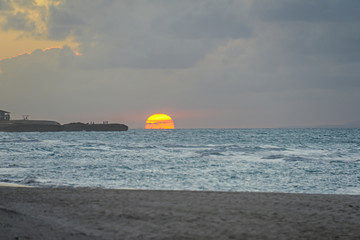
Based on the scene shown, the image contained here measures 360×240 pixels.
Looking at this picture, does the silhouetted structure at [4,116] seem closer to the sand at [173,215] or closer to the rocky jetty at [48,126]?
the rocky jetty at [48,126]

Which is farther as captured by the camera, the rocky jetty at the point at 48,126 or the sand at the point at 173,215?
the rocky jetty at the point at 48,126

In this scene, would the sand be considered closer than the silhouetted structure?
Yes

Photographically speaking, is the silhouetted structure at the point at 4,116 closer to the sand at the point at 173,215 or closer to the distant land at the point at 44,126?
the distant land at the point at 44,126

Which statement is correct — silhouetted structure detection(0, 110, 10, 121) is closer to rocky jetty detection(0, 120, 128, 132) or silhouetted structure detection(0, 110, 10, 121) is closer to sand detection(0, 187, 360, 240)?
rocky jetty detection(0, 120, 128, 132)

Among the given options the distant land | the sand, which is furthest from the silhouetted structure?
the sand

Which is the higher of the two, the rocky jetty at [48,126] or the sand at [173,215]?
the rocky jetty at [48,126]

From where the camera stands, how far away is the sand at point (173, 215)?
19.4 feet

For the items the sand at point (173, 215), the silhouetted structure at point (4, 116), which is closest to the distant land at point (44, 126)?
the silhouetted structure at point (4, 116)

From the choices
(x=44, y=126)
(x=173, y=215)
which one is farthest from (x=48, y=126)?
(x=173, y=215)

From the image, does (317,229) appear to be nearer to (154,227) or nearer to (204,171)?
Answer: (154,227)

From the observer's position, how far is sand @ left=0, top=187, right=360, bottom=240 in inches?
233

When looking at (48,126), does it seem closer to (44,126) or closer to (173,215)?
(44,126)

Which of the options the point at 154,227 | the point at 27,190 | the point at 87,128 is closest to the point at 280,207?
the point at 154,227

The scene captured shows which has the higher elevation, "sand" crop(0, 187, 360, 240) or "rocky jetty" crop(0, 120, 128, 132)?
"rocky jetty" crop(0, 120, 128, 132)
